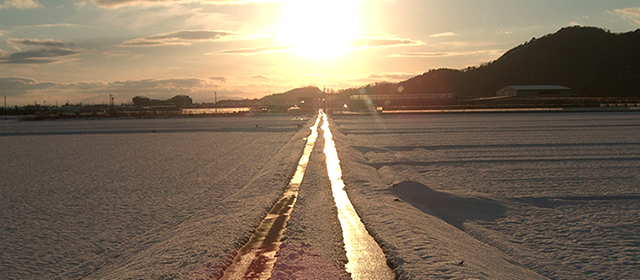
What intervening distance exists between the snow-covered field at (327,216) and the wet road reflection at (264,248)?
14 centimetres

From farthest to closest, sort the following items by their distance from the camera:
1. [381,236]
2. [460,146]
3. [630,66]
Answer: [630,66] → [460,146] → [381,236]

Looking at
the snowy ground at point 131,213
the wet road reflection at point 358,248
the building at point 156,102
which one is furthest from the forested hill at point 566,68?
the wet road reflection at point 358,248

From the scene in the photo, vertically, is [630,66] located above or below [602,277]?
above

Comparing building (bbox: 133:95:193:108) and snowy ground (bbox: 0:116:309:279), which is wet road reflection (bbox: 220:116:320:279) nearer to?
snowy ground (bbox: 0:116:309:279)

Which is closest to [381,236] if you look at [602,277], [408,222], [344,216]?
[408,222]

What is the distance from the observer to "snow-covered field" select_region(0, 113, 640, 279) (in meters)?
5.31

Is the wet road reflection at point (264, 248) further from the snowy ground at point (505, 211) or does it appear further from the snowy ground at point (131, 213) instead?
the snowy ground at point (505, 211)

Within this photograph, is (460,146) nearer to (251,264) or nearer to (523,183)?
(523,183)

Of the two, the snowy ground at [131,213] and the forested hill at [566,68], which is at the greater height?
the forested hill at [566,68]

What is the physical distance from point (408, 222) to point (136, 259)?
13.2ft

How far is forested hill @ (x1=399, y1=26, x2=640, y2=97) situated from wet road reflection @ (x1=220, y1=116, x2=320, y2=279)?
134 metres

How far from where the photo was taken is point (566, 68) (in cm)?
13350

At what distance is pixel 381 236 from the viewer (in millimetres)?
6488

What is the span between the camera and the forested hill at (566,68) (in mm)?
127812
